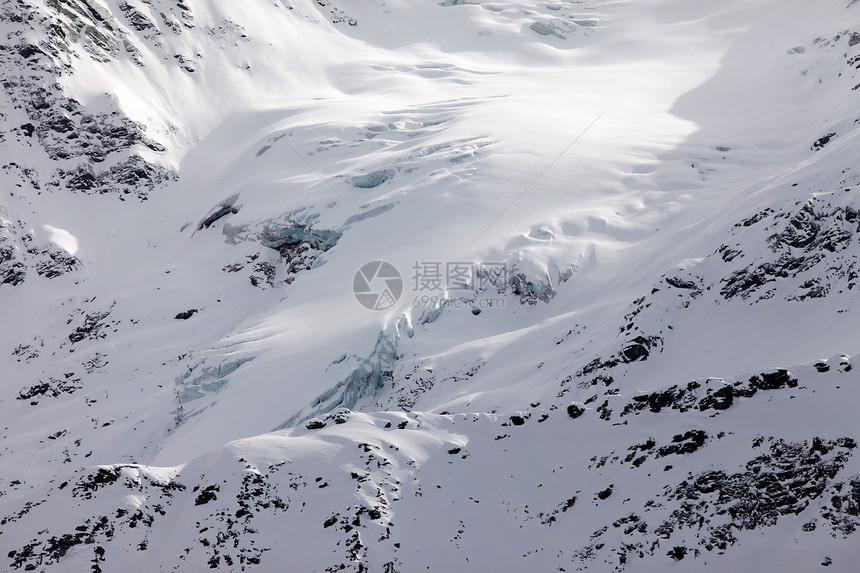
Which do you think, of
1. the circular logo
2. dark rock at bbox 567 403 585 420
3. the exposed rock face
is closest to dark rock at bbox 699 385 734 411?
dark rock at bbox 567 403 585 420

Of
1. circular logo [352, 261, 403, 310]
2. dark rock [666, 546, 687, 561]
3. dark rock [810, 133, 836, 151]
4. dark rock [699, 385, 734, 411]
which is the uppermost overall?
dark rock [810, 133, 836, 151]

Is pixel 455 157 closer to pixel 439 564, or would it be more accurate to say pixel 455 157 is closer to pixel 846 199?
pixel 846 199

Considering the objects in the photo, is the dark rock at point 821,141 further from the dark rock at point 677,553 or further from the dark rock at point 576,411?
the dark rock at point 677,553

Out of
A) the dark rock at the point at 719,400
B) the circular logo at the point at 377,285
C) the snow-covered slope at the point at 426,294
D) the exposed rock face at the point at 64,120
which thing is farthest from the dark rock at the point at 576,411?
the exposed rock face at the point at 64,120

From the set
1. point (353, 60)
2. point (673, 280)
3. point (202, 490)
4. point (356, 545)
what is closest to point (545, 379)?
point (673, 280)

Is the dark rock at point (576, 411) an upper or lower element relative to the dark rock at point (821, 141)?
lower

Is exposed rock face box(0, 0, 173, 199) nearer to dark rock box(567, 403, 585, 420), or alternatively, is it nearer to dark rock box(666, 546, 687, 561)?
dark rock box(567, 403, 585, 420)

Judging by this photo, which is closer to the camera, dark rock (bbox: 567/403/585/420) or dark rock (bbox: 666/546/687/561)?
dark rock (bbox: 666/546/687/561)
